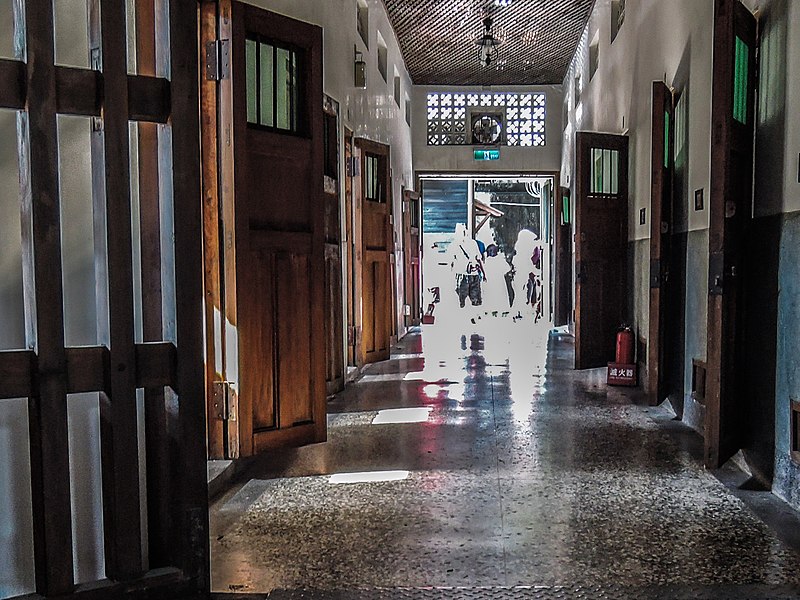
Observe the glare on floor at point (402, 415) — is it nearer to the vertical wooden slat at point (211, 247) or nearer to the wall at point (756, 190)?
the vertical wooden slat at point (211, 247)

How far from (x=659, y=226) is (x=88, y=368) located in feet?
13.6

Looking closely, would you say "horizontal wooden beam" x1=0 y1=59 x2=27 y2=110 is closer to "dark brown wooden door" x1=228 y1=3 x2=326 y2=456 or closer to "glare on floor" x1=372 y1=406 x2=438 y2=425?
"dark brown wooden door" x1=228 y1=3 x2=326 y2=456

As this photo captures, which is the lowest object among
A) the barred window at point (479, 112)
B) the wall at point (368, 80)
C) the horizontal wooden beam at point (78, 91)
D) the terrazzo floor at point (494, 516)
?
the terrazzo floor at point (494, 516)

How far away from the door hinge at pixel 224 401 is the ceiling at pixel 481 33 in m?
6.31

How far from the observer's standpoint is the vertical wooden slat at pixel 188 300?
219 centimetres

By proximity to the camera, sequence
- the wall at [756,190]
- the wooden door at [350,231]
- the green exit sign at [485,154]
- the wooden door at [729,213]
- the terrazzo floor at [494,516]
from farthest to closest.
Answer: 1. the green exit sign at [485,154]
2. the wooden door at [350,231]
3. the wooden door at [729,213]
4. the wall at [756,190]
5. the terrazzo floor at [494,516]

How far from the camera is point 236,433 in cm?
375

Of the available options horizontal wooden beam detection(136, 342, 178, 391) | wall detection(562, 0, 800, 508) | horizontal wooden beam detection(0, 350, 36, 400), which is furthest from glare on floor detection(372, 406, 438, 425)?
horizontal wooden beam detection(0, 350, 36, 400)

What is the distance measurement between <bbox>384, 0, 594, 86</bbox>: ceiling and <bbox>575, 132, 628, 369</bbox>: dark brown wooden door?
2.63 meters

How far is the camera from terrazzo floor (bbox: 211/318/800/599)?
2.49 meters

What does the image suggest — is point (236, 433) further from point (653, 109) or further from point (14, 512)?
point (653, 109)

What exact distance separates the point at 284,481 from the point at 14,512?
1598mm

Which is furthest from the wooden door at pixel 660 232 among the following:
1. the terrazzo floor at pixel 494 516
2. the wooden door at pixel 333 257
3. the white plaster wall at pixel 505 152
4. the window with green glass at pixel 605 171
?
the white plaster wall at pixel 505 152

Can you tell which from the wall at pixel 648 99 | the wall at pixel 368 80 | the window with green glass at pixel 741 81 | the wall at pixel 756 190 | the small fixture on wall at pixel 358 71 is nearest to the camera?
the wall at pixel 756 190
